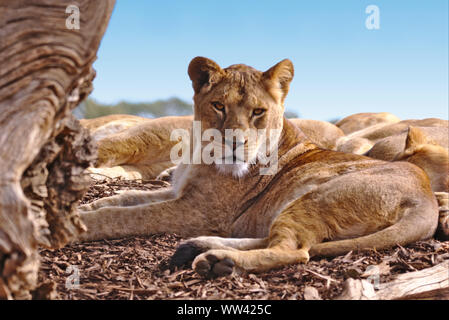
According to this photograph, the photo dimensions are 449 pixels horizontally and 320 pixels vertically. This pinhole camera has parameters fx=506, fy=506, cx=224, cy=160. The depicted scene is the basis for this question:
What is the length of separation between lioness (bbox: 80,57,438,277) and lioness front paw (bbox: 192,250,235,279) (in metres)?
0.07

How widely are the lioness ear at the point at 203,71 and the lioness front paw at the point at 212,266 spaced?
177 centimetres

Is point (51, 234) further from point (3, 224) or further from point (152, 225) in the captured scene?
point (152, 225)

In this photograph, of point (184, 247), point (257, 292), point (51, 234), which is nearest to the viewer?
point (51, 234)

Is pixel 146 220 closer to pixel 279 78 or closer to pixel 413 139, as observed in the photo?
pixel 279 78

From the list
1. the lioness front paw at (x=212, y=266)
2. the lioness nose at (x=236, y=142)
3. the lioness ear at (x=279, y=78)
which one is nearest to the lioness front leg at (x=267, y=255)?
the lioness front paw at (x=212, y=266)

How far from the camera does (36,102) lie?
8.23 feet

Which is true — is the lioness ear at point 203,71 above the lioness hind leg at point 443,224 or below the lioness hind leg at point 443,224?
above

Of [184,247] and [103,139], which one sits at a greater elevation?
[103,139]

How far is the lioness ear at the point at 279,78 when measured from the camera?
15.3 feet

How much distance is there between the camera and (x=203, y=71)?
460 cm

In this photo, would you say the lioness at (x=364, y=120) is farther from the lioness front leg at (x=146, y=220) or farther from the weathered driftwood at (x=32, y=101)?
the weathered driftwood at (x=32, y=101)

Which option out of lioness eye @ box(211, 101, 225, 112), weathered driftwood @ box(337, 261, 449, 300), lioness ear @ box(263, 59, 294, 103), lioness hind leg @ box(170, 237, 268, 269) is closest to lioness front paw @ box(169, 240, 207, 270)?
lioness hind leg @ box(170, 237, 268, 269)

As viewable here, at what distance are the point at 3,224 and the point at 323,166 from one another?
307cm
